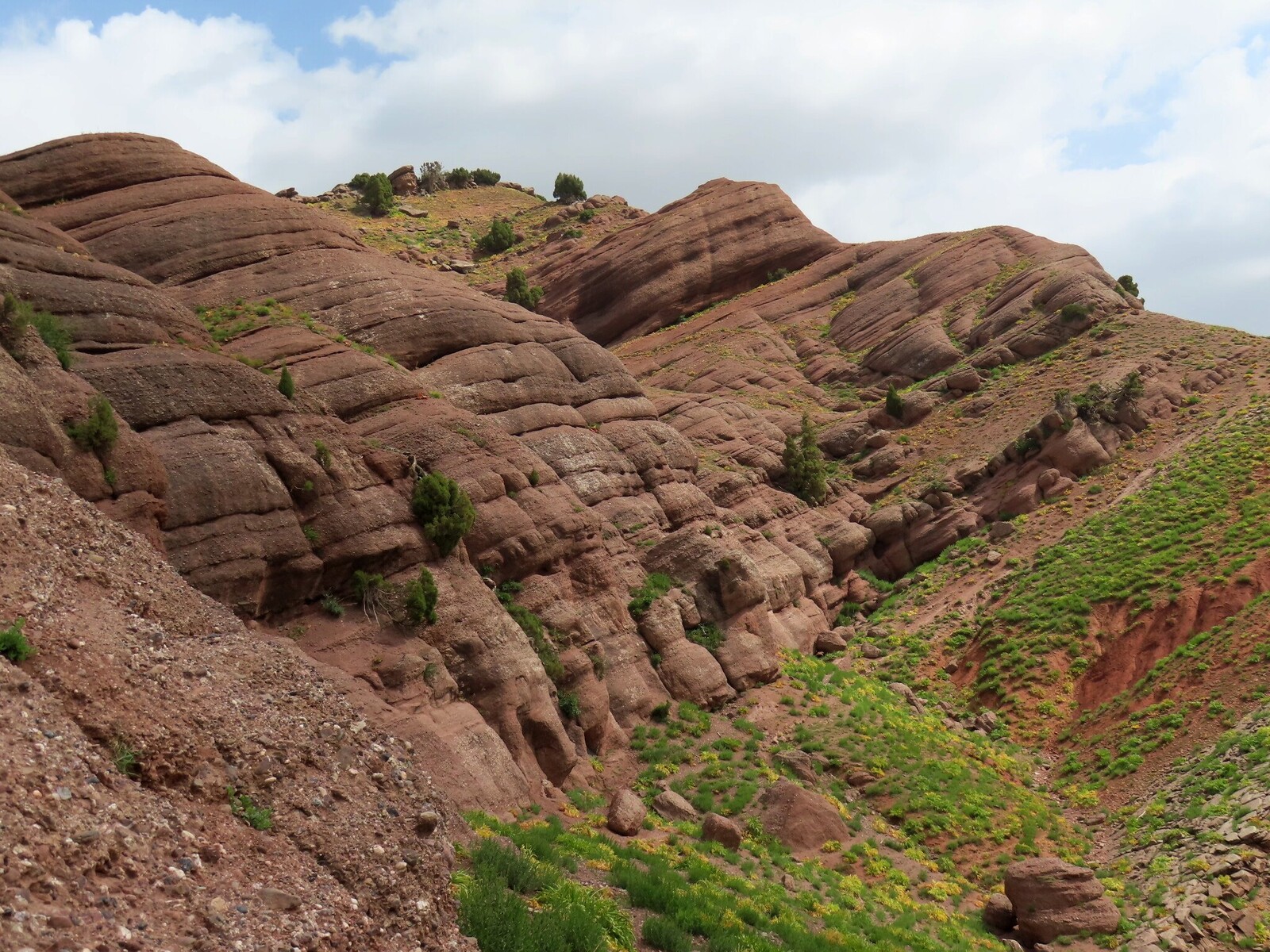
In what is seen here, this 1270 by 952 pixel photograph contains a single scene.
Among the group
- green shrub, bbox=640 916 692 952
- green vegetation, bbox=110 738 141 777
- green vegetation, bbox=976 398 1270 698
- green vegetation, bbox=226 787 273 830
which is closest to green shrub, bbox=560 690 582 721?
green shrub, bbox=640 916 692 952

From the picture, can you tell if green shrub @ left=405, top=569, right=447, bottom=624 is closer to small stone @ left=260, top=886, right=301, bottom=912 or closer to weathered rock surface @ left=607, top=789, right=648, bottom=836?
weathered rock surface @ left=607, top=789, right=648, bottom=836

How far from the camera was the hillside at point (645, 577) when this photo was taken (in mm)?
20141

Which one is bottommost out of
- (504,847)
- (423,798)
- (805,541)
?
(504,847)

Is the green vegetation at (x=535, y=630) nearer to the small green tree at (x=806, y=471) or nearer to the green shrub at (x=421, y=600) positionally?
the green shrub at (x=421, y=600)

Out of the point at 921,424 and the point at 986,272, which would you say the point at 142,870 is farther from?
the point at 986,272

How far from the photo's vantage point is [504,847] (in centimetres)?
1636

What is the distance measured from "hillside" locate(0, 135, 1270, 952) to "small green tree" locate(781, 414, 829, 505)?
0.55m

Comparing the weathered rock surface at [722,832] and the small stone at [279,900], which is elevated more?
the small stone at [279,900]

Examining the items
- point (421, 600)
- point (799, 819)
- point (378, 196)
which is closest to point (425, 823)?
point (421, 600)

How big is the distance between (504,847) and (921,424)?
165 feet

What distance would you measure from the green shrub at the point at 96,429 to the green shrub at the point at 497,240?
75044 millimetres

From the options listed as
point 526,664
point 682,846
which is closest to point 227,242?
point 526,664

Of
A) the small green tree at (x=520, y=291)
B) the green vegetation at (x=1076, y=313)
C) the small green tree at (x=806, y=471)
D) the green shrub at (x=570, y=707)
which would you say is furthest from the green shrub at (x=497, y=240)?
the green shrub at (x=570, y=707)

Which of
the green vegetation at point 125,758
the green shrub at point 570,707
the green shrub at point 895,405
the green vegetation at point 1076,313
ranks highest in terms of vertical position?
the green vegetation at point 1076,313
